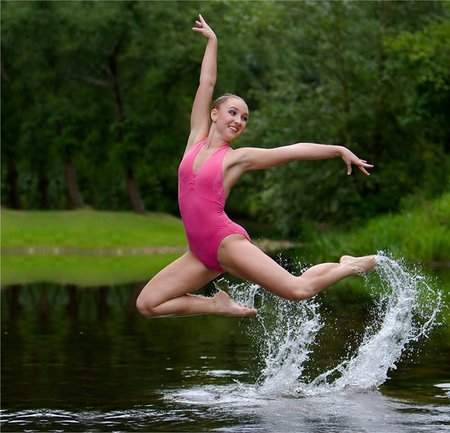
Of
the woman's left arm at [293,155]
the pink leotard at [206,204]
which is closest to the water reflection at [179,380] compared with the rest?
the pink leotard at [206,204]

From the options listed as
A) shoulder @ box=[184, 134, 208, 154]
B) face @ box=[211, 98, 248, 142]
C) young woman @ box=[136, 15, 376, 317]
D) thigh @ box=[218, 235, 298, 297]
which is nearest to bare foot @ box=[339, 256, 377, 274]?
young woman @ box=[136, 15, 376, 317]

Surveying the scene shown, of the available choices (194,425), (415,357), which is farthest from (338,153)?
(415,357)

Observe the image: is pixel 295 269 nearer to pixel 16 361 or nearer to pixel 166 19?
pixel 16 361

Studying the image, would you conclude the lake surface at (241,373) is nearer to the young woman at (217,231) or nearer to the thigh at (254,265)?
the young woman at (217,231)

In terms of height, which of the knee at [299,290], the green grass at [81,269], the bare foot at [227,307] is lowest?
the green grass at [81,269]

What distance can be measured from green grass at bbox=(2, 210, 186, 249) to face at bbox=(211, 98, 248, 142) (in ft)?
110

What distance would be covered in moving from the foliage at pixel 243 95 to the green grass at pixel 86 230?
428 centimetres

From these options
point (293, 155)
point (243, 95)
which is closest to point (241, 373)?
point (293, 155)

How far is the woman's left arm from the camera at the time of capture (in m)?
8.59

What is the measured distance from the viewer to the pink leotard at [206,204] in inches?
359

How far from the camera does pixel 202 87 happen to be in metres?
9.53

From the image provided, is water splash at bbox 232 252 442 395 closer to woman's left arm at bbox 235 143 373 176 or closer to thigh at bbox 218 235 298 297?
thigh at bbox 218 235 298 297

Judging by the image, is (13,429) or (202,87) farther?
(202,87)

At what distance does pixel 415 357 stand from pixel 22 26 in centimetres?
4322
